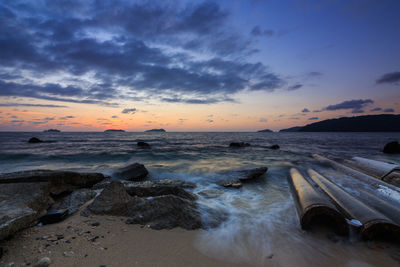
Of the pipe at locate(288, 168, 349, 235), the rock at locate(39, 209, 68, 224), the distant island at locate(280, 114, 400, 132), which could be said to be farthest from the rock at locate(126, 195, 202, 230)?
the distant island at locate(280, 114, 400, 132)

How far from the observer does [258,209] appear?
477 cm

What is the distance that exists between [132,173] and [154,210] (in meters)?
5.15

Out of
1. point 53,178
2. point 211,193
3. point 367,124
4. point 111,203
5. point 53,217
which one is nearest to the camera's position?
point 53,217

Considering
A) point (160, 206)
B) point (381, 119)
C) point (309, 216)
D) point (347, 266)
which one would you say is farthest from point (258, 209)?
point (381, 119)

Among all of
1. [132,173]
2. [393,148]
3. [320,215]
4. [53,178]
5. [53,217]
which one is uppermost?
[53,178]

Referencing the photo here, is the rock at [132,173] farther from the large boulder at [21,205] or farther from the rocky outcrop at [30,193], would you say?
the large boulder at [21,205]

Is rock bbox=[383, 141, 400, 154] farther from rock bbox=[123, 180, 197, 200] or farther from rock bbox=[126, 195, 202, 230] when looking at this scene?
rock bbox=[126, 195, 202, 230]

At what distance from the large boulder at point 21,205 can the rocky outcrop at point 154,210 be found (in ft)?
3.06

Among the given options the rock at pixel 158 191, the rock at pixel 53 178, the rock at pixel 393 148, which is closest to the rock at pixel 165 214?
the rock at pixel 158 191

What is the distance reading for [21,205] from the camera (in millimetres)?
3537

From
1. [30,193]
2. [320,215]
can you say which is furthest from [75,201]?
[320,215]

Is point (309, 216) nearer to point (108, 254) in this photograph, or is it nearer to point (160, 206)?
point (160, 206)

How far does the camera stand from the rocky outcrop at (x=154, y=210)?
354 cm

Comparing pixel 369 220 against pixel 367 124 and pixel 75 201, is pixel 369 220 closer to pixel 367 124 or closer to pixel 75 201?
pixel 75 201
